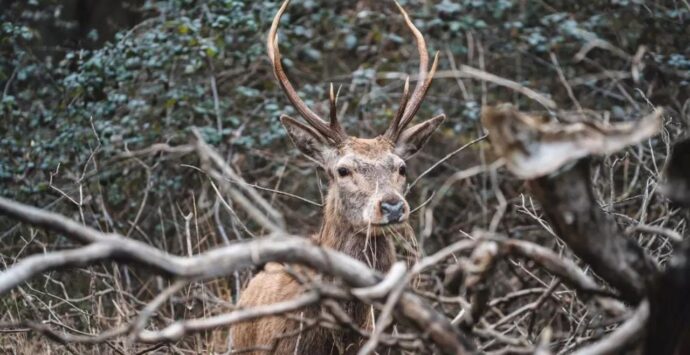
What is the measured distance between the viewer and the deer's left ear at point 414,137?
21.5ft

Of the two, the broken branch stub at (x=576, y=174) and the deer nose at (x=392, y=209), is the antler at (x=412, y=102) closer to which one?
the deer nose at (x=392, y=209)

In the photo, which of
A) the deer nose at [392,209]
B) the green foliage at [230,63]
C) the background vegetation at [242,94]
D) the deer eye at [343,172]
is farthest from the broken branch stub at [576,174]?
the green foliage at [230,63]

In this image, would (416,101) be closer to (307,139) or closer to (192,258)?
(307,139)

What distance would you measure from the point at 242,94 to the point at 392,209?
306 cm

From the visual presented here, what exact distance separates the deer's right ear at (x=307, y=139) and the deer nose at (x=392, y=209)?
2.99 feet

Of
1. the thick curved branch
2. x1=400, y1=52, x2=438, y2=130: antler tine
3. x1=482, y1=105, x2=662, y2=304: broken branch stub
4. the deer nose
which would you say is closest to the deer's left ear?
x1=400, y1=52, x2=438, y2=130: antler tine

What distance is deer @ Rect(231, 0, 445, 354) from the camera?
5.24m

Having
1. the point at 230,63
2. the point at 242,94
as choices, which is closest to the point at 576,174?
the point at 242,94

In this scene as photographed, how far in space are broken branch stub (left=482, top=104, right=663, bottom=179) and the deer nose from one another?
2.68 m

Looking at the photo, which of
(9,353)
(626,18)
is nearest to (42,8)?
(9,353)

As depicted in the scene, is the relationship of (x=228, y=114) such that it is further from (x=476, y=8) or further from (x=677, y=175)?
(x=677, y=175)

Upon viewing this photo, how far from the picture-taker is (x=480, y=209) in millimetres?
8688

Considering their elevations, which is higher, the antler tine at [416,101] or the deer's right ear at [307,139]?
the antler tine at [416,101]

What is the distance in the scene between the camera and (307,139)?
21.2 feet
